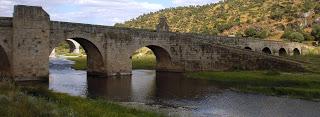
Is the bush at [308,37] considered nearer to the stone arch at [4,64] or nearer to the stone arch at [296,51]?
the stone arch at [296,51]

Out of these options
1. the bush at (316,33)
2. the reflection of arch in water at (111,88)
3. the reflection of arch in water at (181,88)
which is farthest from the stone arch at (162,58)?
the bush at (316,33)

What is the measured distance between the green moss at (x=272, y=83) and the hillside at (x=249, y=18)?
61085 mm

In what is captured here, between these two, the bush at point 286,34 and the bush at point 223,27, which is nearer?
the bush at point 286,34

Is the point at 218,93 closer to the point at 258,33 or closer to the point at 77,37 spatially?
the point at 77,37

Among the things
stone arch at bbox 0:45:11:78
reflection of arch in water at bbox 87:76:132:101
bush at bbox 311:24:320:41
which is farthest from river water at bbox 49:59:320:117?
bush at bbox 311:24:320:41

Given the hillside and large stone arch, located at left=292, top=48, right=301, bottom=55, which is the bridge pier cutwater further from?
the hillside

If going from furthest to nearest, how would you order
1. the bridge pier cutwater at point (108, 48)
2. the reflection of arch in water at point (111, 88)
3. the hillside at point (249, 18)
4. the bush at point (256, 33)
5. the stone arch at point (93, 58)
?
1. the hillside at point (249, 18)
2. the bush at point (256, 33)
3. the stone arch at point (93, 58)
4. the bridge pier cutwater at point (108, 48)
5. the reflection of arch in water at point (111, 88)

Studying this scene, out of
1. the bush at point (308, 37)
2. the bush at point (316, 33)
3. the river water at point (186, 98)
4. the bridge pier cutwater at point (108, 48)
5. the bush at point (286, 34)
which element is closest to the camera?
the river water at point (186, 98)

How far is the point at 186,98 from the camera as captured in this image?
107 feet

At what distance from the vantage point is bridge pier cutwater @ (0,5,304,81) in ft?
128

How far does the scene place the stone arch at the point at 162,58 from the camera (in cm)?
5642

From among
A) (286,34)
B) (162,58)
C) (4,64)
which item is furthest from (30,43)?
(286,34)

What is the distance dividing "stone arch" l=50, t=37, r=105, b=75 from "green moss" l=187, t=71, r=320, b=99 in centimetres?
1026

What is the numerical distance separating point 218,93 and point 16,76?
682 inches
